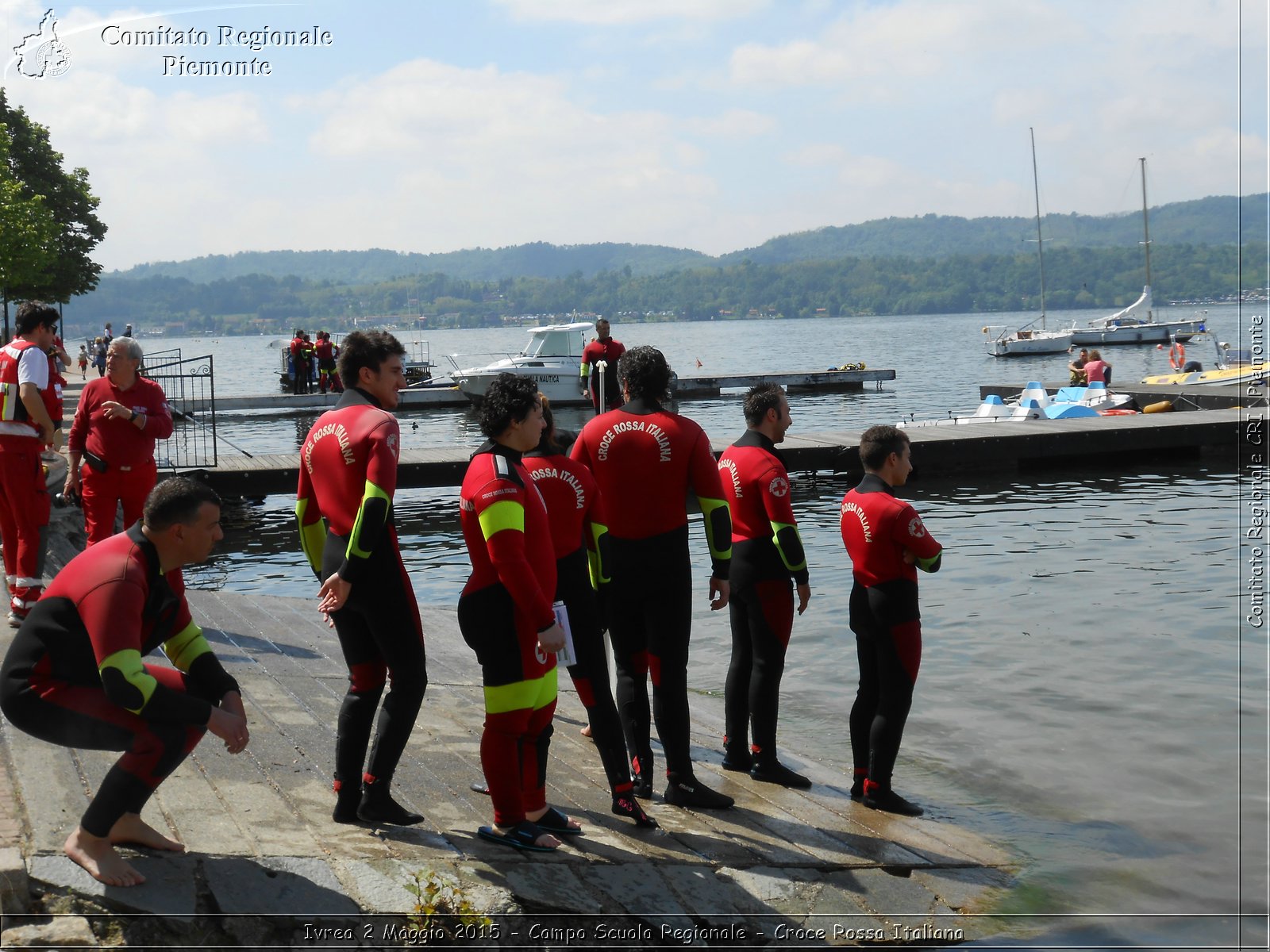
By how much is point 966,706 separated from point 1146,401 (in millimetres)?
24729

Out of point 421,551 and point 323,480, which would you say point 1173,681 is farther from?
point 421,551

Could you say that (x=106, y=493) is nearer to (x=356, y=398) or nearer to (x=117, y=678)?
(x=356, y=398)

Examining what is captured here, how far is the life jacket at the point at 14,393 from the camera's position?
6.99 meters

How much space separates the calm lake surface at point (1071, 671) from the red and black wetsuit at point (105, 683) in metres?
3.18

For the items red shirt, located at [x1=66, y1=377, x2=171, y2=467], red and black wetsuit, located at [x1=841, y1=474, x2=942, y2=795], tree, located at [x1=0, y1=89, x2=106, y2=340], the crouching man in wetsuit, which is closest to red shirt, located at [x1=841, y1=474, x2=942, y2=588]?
red and black wetsuit, located at [x1=841, y1=474, x2=942, y2=795]

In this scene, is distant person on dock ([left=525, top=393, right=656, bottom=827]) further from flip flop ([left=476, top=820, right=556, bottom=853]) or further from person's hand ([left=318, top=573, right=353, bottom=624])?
person's hand ([left=318, top=573, right=353, bottom=624])

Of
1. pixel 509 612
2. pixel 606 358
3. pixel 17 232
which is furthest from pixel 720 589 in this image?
pixel 17 232

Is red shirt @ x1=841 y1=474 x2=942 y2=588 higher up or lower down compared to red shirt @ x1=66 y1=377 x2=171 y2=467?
lower down

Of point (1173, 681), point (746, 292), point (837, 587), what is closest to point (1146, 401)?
point (837, 587)

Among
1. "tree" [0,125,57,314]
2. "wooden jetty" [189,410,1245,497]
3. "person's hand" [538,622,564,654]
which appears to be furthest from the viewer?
"tree" [0,125,57,314]

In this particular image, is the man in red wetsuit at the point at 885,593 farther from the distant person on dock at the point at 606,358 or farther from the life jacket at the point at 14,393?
the distant person on dock at the point at 606,358

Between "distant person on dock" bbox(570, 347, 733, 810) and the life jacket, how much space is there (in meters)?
3.86

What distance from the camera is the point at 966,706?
25.8ft

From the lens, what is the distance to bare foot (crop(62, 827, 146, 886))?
3.59 m
